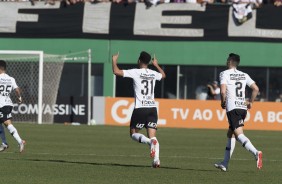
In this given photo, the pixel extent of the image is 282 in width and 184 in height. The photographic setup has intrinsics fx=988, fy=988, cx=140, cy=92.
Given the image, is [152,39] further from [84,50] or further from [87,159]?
[87,159]

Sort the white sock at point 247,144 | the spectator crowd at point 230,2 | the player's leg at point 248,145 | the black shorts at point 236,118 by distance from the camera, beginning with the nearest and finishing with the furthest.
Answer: the player's leg at point 248,145 < the white sock at point 247,144 < the black shorts at point 236,118 < the spectator crowd at point 230,2

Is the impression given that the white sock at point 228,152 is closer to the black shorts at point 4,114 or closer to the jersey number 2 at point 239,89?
the jersey number 2 at point 239,89

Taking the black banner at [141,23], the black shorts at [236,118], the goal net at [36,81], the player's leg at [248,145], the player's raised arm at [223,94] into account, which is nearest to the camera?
the player's leg at [248,145]

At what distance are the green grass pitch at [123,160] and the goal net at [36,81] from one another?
27.6 ft

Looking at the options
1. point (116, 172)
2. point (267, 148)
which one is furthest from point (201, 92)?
point (116, 172)

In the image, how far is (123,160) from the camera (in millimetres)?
21078

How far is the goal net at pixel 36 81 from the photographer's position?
138 ft

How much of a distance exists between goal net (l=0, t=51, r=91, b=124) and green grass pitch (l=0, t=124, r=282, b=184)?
8.41 meters

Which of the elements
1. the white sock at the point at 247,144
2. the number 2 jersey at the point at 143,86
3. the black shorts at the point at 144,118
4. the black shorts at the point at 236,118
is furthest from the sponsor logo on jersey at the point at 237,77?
the black shorts at the point at 144,118

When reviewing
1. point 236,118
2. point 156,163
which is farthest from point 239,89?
point 156,163

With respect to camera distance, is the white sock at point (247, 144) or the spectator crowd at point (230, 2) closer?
the white sock at point (247, 144)

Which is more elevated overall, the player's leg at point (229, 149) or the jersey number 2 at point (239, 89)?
the jersey number 2 at point (239, 89)

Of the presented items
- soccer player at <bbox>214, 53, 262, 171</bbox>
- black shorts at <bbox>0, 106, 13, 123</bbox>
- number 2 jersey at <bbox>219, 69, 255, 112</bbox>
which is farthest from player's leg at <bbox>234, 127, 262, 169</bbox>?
black shorts at <bbox>0, 106, 13, 123</bbox>

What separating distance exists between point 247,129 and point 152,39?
8.27 m
